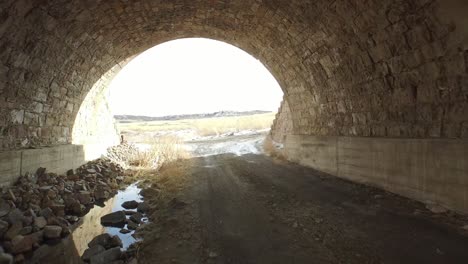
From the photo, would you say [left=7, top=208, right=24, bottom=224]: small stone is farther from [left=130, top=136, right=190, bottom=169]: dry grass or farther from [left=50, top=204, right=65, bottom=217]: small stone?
[left=130, top=136, right=190, bottom=169]: dry grass

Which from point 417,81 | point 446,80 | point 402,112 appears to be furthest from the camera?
point 402,112

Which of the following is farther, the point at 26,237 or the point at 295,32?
the point at 295,32

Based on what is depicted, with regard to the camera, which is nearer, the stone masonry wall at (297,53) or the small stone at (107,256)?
the small stone at (107,256)

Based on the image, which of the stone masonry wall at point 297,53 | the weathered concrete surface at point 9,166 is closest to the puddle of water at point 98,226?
the weathered concrete surface at point 9,166

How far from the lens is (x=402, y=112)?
5.98 metres

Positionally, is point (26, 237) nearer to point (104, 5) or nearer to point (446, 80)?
point (104, 5)

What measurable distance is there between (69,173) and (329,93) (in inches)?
310

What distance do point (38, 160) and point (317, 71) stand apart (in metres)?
7.75

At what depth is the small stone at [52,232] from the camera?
4748 millimetres

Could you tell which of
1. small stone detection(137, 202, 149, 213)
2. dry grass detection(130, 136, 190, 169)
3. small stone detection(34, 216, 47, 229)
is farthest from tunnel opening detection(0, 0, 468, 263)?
dry grass detection(130, 136, 190, 169)

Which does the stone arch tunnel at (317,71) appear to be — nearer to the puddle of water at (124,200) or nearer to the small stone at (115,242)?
the puddle of water at (124,200)

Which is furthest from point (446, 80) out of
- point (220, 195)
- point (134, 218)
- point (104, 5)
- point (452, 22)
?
point (104, 5)

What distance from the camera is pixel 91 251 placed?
4.07m

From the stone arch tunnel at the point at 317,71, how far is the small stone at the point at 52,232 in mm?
2006
